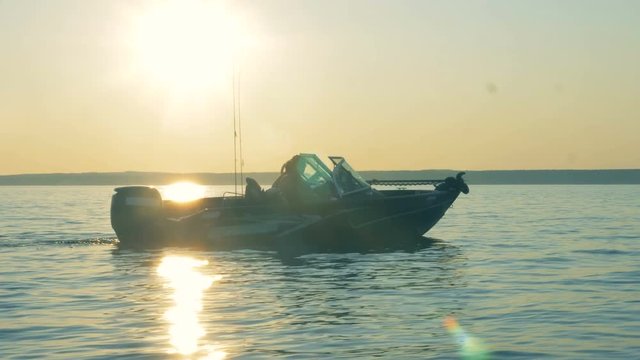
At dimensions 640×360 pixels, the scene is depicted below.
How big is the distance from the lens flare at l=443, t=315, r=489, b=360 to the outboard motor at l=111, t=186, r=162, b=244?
19172 mm

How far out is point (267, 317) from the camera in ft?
56.7

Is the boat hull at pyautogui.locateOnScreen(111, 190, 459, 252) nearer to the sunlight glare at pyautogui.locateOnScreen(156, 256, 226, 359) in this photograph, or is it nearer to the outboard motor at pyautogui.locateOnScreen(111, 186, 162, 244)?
the outboard motor at pyautogui.locateOnScreen(111, 186, 162, 244)

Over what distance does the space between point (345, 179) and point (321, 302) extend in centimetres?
1421

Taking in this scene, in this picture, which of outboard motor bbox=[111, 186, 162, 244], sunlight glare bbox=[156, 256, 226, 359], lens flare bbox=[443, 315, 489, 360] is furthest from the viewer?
outboard motor bbox=[111, 186, 162, 244]

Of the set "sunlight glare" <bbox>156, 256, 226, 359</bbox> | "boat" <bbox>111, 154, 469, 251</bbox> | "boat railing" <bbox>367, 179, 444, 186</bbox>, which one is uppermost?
"boat railing" <bbox>367, 179, 444, 186</bbox>

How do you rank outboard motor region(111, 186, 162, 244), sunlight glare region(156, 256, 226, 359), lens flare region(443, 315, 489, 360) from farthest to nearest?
outboard motor region(111, 186, 162, 244)
sunlight glare region(156, 256, 226, 359)
lens flare region(443, 315, 489, 360)

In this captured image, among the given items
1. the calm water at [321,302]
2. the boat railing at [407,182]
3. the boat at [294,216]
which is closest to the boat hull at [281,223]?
the boat at [294,216]

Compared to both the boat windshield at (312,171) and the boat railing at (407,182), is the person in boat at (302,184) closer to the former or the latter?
the boat windshield at (312,171)

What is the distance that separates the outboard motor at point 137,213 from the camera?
3397 cm

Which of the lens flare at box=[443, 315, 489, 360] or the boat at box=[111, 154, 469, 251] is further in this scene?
the boat at box=[111, 154, 469, 251]

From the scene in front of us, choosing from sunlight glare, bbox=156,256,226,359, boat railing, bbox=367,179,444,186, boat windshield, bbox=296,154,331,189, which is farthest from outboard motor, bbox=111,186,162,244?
boat railing, bbox=367,179,444,186

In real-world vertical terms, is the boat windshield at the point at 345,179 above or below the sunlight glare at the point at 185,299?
above

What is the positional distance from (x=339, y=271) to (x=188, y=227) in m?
9.02

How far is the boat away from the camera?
3284cm
